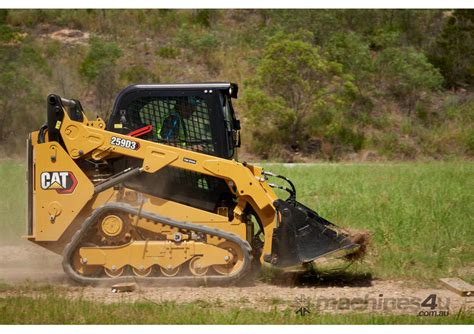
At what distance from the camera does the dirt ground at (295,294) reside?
7703mm

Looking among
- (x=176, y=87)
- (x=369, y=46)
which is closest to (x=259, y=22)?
(x=369, y=46)

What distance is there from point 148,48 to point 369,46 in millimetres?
9849

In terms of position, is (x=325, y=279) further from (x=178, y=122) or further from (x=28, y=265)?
(x=28, y=265)

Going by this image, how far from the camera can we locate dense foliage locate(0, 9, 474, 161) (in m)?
27.8

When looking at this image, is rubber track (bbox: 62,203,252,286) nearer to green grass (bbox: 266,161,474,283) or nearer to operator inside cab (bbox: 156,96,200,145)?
operator inside cab (bbox: 156,96,200,145)

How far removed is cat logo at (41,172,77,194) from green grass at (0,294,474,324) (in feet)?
5.66

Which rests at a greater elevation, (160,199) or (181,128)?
(181,128)

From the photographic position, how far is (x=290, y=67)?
92.2 feet

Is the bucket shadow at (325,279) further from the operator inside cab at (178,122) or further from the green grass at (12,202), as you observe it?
the green grass at (12,202)

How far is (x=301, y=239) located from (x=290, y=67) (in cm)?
2004

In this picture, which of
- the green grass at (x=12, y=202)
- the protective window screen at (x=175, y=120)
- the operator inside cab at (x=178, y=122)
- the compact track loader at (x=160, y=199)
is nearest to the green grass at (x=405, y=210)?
the compact track loader at (x=160, y=199)

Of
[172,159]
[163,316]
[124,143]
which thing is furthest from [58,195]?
[163,316]

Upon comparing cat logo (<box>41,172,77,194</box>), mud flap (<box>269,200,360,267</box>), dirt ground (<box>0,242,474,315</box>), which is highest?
cat logo (<box>41,172,77,194</box>)

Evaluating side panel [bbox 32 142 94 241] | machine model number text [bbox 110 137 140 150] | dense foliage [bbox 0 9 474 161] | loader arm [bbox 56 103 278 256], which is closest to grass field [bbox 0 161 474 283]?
loader arm [bbox 56 103 278 256]
